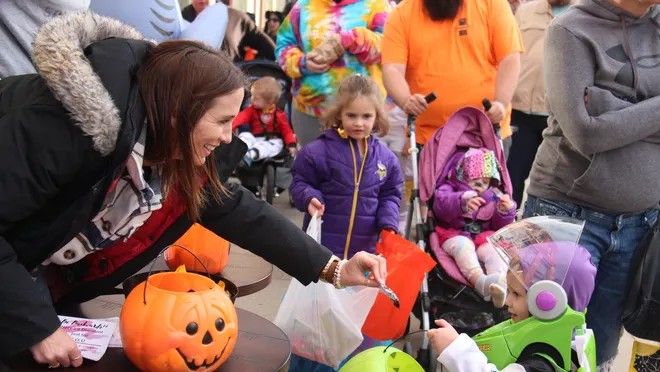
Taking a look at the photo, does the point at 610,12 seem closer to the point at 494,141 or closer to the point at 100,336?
the point at 494,141

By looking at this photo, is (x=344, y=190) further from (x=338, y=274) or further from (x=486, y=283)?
(x=338, y=274)

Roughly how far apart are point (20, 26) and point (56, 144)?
957 millimetres

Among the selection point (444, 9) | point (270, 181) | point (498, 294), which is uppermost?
point (444, 9)

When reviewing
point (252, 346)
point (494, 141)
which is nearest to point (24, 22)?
point (252, 346)

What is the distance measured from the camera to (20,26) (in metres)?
2.27

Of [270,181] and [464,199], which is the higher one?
[464,199]

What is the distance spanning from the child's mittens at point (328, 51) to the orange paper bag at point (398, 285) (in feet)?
3.93

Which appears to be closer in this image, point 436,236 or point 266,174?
point 436,236

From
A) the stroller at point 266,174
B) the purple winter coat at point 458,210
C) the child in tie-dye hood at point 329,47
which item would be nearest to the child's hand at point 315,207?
the purple winter coat at point 458,210

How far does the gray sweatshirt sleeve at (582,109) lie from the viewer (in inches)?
92.0

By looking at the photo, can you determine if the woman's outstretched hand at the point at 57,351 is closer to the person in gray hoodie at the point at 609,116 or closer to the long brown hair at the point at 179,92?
the long brown hair at the point at 179,92

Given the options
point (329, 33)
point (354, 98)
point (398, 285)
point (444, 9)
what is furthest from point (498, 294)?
point (329, 33)

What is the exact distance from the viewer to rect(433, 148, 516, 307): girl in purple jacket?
3.34 meters

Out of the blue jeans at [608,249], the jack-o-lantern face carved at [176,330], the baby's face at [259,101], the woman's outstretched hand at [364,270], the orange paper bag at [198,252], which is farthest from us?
the baby's face at [259,101]
